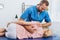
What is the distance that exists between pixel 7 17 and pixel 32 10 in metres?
0.45

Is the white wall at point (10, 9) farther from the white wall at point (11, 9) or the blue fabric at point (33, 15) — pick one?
the blue fabric at point (33, 15)

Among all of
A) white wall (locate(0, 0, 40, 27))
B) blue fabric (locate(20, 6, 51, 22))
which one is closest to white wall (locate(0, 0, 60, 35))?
white wall (locate(0, 0, 40, 27))

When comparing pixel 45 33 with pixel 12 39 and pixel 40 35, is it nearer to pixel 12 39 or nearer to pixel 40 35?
pixel 40 35

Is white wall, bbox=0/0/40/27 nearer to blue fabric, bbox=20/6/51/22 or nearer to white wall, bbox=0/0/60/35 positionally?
white wall, bbox=0/0/60/35

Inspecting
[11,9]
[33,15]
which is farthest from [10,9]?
[33,15]

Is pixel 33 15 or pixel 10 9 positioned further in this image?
pixel 10 9

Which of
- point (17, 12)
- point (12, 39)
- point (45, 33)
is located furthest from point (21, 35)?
point (17, 12)

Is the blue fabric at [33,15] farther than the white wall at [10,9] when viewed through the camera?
No

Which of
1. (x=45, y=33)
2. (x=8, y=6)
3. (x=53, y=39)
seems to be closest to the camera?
(x=53, y=39)

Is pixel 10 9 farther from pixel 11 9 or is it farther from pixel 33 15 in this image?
pixel 33 15

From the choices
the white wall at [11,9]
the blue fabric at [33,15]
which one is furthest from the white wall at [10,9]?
the blue fabric at [33,15]

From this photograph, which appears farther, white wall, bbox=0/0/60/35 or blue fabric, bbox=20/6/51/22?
white wall, bbox=0/0/60/35

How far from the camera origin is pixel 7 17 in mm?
1639

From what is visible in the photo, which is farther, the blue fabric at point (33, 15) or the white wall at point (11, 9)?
the white wall at point (11, 9)
